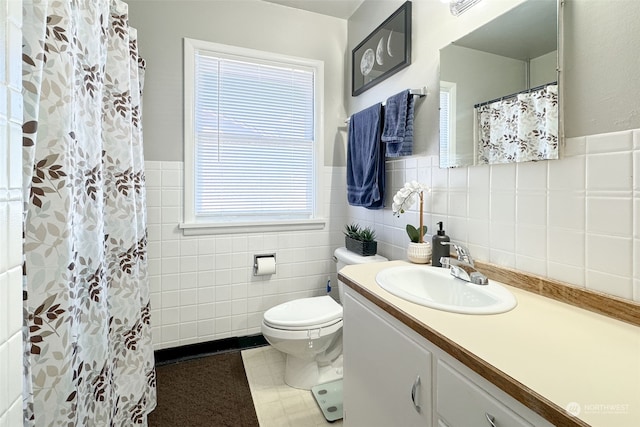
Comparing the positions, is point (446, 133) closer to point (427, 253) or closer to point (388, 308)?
point (427, 253)

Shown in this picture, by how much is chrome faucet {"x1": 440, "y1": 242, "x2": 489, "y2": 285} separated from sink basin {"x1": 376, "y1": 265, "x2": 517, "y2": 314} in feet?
0.06

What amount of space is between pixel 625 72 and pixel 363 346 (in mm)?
1133

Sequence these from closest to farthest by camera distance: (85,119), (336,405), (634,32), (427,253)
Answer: (634,32) < (85,119) < (427,253) < (336,405)

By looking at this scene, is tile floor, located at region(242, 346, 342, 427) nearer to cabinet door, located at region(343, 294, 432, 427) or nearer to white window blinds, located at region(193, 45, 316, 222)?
cabinet door, located at region(343, 294, 432, 427)

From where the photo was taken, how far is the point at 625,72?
847 millimetres

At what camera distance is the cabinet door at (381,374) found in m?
0.83

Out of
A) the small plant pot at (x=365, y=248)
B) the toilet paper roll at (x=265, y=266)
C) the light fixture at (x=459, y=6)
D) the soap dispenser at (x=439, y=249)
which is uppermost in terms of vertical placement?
the light fixture at (x=459, y=6)

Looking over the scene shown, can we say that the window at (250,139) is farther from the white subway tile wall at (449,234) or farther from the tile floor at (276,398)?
the tile floor at (276,398)

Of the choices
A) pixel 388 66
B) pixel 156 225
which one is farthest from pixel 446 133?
pixel 156 225

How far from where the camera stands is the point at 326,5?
2203mm

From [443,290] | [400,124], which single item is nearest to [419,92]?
[400,124]

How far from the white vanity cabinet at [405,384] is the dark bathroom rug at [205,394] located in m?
0.65

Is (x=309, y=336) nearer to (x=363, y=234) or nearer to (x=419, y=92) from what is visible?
(x=363, y=234)

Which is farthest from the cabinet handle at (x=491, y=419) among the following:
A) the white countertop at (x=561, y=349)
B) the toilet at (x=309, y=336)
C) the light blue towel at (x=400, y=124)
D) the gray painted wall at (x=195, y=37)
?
the gray painted wall at (x=195, y=37)
